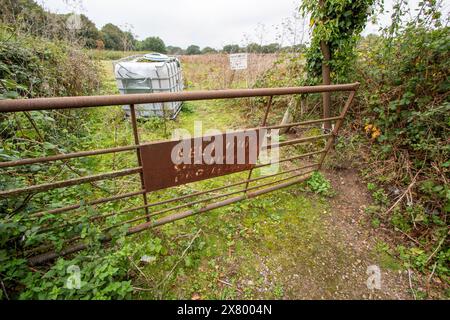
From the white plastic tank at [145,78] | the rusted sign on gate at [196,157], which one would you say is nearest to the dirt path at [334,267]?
the rusted sign on gate at [196,157]

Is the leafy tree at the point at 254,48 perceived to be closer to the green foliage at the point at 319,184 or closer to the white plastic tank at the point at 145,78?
the white plastic tank at the point at 145,78

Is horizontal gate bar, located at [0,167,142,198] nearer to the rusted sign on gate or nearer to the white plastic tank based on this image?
the rusted sign on gate

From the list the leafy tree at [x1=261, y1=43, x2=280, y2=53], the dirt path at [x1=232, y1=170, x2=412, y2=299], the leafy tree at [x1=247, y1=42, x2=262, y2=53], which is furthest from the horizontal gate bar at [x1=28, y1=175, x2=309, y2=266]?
the leafy tree at [x1=247, y1=42, x2=262, y2=53]

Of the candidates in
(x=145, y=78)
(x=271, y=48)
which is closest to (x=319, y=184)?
→ (x=145, y=78)

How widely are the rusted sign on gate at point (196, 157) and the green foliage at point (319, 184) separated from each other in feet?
4.10

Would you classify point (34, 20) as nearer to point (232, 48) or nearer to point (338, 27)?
point (232, 48)

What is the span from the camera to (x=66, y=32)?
455 centimetres

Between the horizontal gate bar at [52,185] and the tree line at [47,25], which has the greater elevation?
the tree line at [47,25]

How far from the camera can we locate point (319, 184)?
9.07 feet

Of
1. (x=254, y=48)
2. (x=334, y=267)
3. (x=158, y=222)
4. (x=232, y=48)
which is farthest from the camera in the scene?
(x=232, y=48)

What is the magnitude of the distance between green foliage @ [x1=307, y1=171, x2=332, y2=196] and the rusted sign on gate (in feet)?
4.10

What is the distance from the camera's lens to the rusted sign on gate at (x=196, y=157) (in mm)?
1495

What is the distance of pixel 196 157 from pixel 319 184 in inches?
76.4
